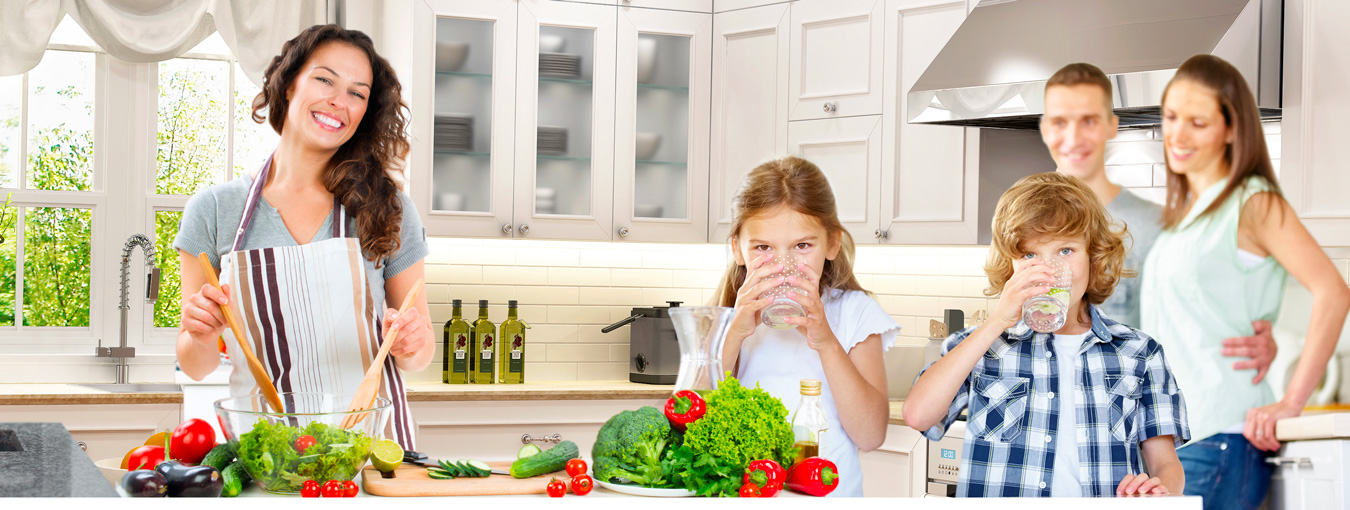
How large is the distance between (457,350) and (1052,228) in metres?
2.23

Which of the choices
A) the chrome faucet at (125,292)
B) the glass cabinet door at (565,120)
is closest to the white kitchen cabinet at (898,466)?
the glass cabinet door at (565,120)

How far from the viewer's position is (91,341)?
341 centimetres

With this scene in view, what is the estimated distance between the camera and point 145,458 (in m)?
1.23

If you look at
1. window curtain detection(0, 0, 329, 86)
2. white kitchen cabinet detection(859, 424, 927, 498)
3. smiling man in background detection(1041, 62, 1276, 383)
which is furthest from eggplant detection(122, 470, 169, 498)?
window curtain detection(0, 0, 329, 86)

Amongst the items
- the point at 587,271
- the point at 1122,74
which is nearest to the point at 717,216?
the point at 587,271

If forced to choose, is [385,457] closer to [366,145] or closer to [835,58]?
[366,145]

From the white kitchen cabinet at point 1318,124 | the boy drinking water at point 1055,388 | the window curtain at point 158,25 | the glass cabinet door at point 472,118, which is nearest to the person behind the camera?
the boy drinking water at point 1055,388

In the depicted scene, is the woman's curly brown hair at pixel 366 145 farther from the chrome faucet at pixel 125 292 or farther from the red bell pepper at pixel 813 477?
the chrome faucet at pixel 125 292

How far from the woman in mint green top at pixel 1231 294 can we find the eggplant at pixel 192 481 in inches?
75.5

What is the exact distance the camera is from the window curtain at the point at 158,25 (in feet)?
10.4

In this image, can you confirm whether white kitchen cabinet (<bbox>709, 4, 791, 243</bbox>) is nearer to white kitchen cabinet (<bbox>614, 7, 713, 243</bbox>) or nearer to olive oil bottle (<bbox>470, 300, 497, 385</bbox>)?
white kitchen cabinet (<bbox>614, 7, 713, 243</bbox>)

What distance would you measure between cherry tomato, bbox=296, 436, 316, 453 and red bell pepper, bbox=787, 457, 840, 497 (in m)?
0.51

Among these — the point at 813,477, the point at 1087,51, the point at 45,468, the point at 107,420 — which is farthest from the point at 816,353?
the point at 107,420

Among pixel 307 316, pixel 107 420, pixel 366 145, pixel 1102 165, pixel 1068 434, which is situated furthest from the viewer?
pixel 107 420
